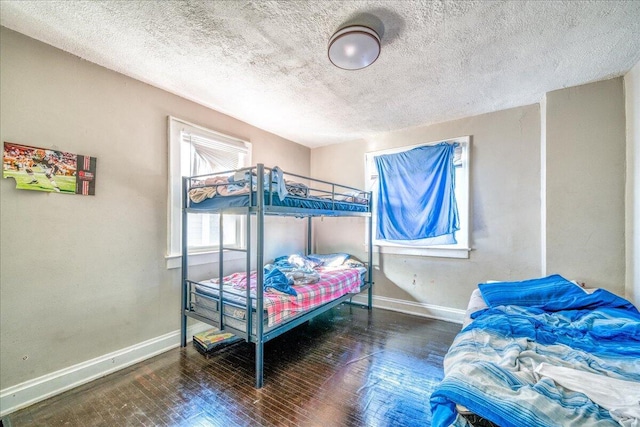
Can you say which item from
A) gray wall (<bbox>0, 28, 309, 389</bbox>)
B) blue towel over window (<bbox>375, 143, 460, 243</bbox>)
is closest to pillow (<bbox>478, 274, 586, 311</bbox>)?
blue towel over window (<bbox>375, 143, 460, 243</bbox>)

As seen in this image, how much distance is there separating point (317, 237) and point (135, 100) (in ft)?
9.84

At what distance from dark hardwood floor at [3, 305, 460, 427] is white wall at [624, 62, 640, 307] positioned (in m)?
1.58

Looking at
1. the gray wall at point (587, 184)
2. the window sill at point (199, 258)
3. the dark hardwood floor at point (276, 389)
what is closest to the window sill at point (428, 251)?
the gray wall at point (587, 184)

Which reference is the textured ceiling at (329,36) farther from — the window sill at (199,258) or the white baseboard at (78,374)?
the white baseboard at (78,374)

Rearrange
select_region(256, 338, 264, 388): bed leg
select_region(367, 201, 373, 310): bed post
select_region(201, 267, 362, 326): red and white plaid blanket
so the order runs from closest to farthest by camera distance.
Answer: select_region(256, 338, 264, 388): bed leg < select_region(201, 267, 362, 326): red and white plaid blanket < select_region(367, 201, 373, 310): bed post

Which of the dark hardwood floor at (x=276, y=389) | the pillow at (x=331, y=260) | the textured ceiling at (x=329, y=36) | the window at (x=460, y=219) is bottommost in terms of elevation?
the dark hardwood floor at (x=276, y=389)

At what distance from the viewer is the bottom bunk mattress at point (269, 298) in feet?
7.20

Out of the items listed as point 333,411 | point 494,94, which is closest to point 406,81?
point 494,94

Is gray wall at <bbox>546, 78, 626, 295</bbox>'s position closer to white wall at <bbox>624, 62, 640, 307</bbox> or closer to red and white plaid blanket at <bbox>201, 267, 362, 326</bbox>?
white wall at <bbox>624, 62, 640, 307</bbox>

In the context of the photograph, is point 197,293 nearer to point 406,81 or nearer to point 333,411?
point 333,411

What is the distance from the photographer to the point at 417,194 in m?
3.49

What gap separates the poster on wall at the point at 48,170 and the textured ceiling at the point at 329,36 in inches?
32.0

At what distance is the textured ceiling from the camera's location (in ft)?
5.19

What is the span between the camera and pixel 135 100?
7.86ft
